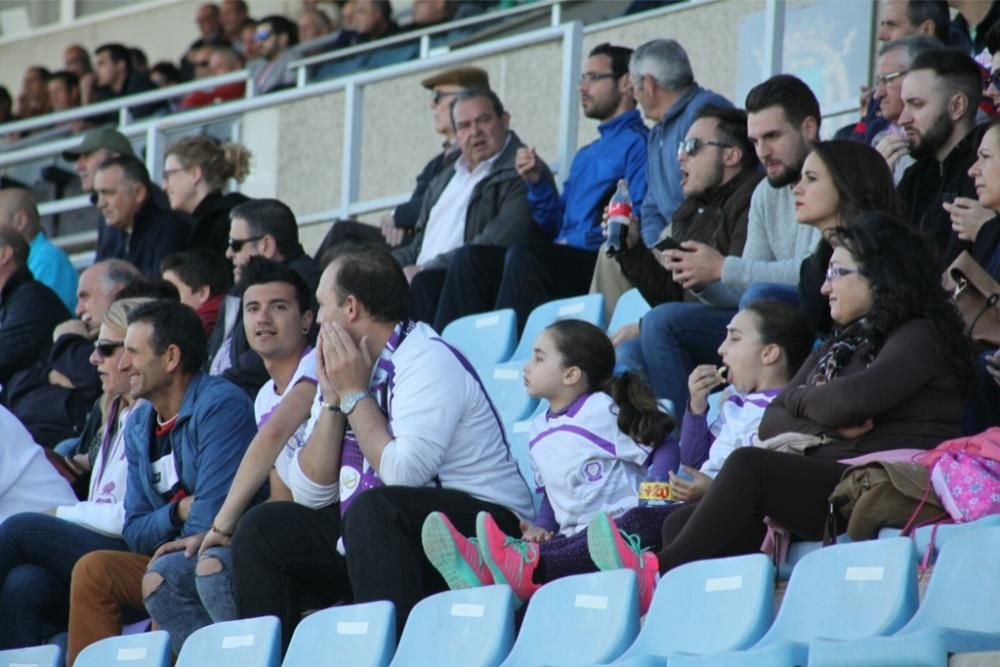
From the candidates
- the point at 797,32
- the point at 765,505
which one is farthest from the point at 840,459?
the point at 797,32

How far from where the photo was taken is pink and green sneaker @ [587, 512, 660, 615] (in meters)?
4.18

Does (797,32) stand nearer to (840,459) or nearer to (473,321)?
(473,321)

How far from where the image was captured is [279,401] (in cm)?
562

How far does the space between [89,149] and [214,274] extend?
6.93ft

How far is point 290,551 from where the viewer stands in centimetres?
491

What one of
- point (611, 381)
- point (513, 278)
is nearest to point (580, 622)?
point (611, 381)

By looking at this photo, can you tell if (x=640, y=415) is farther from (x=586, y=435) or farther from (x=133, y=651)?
(x=133, y=651)

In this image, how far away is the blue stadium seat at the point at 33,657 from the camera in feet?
16.7

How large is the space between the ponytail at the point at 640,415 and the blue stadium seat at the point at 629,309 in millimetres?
1193

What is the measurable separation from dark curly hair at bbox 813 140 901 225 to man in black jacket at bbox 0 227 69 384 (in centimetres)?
397

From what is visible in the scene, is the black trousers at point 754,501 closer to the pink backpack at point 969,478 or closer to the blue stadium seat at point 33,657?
the pink backpack at point 969,478

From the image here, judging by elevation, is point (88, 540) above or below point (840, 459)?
below

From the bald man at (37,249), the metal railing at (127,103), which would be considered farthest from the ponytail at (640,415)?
the metal railing at (127,103)

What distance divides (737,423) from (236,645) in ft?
4.34
